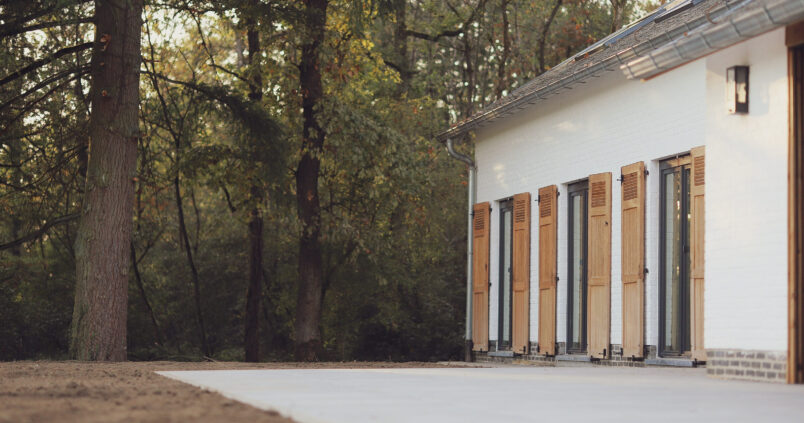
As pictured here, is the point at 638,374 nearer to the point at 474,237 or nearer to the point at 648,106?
the point at 648,106

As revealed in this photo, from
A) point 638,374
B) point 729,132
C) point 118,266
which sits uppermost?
point 729,132

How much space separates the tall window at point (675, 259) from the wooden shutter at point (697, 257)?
0.30 m

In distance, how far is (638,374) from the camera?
34.3 ft

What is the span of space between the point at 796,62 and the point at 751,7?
75 cm

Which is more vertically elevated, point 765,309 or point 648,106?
point 648,106

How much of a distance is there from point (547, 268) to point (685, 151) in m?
3.75

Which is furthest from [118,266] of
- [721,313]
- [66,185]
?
[721,313]

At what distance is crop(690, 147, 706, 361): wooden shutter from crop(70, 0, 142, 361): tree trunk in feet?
25.1

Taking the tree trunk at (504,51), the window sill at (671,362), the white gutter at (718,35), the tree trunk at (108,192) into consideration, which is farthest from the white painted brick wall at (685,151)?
the tree trunk at (504,51)

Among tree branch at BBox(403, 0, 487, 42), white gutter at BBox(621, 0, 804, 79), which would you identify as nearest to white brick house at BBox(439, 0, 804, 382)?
white gutter at BBox(621, 0, 804, 79)

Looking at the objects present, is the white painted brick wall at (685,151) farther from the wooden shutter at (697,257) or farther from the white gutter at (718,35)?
the white gutter at (718,35)

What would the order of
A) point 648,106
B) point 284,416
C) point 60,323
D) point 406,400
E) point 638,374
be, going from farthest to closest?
point 60,323
point 648,106
point 638,374
point 406,400
point 284,416

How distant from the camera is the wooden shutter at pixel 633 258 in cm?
1262

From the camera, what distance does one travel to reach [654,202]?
496 inches
